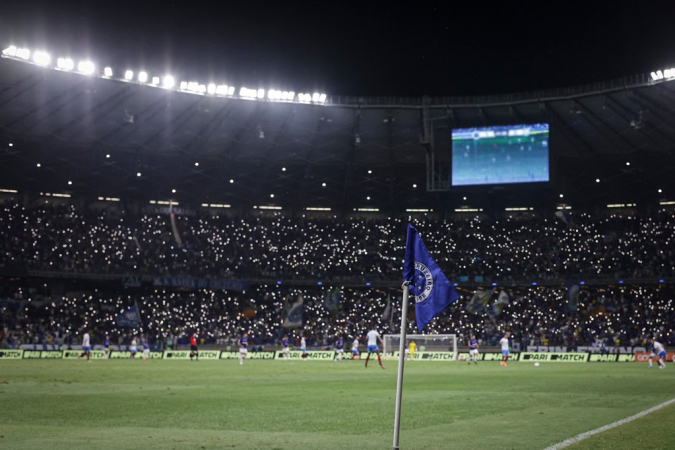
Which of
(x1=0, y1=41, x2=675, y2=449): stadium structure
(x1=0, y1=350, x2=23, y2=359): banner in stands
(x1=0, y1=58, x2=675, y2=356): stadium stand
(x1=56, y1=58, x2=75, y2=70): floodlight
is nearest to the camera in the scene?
(x1=56, y1=58, x2=75, y2=70): floodlight

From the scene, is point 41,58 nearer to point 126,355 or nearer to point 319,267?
point 126,355

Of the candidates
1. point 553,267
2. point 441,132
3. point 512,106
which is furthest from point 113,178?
point 553,267

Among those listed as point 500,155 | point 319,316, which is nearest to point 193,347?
point 319,316

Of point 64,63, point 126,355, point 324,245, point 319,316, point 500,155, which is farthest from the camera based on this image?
point 324,245

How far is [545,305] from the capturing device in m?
74.7

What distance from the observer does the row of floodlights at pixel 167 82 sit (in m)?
47.9

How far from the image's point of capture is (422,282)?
1039 centimetres

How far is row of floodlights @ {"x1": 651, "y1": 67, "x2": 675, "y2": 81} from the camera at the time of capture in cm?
4956

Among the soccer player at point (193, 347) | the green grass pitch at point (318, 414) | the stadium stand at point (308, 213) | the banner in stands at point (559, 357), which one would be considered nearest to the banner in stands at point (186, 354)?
the soccer player at point (193, 347)

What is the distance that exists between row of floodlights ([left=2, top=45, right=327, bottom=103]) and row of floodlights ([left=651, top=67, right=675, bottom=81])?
80.5 feet

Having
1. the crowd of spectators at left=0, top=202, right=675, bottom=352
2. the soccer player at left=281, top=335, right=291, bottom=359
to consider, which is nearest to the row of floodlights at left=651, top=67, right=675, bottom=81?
the crowd of spectators at left=0, top=202, right=675, bottom=352

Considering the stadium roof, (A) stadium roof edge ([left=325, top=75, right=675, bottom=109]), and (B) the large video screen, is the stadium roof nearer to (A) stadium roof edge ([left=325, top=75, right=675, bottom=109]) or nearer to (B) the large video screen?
(A) stadium roof edge ([left=325, top=75, right=675, bottom=109])

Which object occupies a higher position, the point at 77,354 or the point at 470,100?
the point at 470,100

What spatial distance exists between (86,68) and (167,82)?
5.99 m
